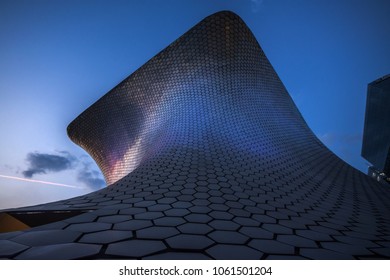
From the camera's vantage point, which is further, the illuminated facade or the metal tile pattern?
the illuminated facade

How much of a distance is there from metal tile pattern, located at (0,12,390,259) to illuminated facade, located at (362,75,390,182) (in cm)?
2334

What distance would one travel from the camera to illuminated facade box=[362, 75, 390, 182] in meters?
23.7

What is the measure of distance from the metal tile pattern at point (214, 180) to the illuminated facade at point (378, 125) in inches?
919

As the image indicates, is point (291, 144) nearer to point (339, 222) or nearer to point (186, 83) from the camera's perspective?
point (186, 83)

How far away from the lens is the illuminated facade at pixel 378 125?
2367 cm

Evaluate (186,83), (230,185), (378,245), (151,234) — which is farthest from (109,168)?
(378,245)

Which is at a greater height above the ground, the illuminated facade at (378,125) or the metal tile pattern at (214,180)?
the illuminated facade at (378,125)

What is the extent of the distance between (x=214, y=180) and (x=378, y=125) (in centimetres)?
3505

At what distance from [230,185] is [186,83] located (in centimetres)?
444

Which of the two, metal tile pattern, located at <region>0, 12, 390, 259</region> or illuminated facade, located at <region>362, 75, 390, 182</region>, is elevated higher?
illuminated facade, located at <region>362, 75, 390, 182</region>

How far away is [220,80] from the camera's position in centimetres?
641

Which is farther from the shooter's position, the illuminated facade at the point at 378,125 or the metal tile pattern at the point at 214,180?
the illuminated facade at the point at 378,125

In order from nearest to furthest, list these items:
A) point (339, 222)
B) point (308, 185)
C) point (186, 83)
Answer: point (339, 222)
point (308, 185)
point (186, 83)
